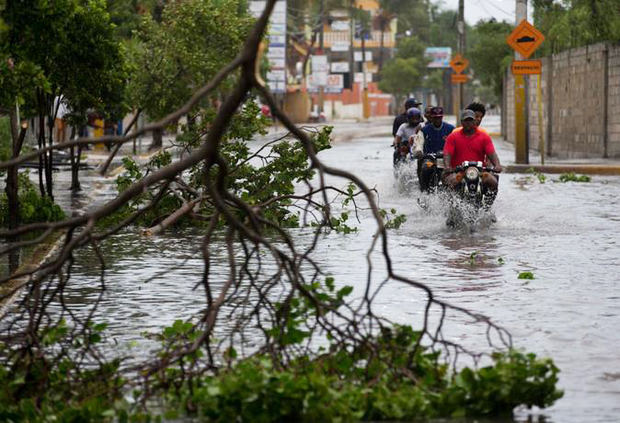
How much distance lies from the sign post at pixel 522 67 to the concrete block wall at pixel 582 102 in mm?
447

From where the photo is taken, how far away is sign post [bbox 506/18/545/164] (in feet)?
107

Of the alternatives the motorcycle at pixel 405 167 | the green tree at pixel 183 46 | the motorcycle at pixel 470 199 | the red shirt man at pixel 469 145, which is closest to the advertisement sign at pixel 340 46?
the green tree at pixel 183 46

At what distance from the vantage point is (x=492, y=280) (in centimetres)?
1326

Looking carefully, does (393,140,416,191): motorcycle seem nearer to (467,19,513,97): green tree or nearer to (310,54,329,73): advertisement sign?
(467,19,513,97): green tree

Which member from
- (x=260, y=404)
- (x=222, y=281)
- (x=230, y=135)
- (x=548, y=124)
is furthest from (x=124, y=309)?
(x=548, y=124)

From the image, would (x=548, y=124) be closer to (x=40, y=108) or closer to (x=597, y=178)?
(x=597, y=178)

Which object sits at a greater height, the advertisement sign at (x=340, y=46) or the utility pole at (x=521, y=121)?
the advertisement sign at (x=340, y=46)

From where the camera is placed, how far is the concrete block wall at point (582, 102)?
3553 cm

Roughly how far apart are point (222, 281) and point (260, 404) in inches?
247

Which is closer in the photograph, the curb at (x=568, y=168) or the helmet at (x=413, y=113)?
the helmet at (x=413, y=113)

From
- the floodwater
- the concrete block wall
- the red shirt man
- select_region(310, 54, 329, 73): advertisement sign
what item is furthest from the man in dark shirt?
select_region(310, 54, 329, 73): advertisement sign

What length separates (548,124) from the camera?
41.2 metres

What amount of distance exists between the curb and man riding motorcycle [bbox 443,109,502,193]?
13.2 m

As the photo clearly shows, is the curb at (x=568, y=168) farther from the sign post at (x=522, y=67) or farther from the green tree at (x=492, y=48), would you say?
the green tree at (x=492, y=48)
